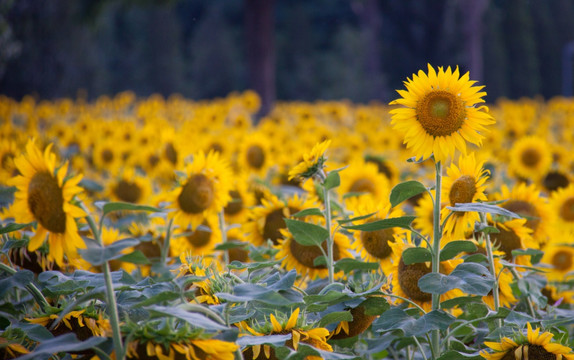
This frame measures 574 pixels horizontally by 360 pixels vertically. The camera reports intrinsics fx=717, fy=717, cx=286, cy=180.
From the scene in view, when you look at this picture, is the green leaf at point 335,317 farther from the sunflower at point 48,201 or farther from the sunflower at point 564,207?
the sunflower at point 564,207

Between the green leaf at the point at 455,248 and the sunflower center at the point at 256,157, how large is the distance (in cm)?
241

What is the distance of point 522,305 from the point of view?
6.53ft

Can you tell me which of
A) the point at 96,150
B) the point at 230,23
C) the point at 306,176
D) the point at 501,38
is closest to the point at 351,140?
the point at 96,150

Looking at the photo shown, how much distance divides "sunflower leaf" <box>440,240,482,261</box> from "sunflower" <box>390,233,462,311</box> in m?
0.14

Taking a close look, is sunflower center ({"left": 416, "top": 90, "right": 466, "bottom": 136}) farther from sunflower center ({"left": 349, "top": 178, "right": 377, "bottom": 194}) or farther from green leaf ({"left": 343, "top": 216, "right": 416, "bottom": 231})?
sunflower center ({"left": 349, "top": 178, "right": 377, "bottom": 194})

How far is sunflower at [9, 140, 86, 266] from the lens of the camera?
3.85 ft

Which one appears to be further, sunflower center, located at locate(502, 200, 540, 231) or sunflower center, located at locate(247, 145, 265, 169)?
sunflower center, located at locate(247, 145, 265, 169)

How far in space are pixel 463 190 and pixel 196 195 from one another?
2.77 ft

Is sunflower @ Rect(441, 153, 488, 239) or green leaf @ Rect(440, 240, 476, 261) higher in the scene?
sunflower @ Rect(441, 153, 488, 239)

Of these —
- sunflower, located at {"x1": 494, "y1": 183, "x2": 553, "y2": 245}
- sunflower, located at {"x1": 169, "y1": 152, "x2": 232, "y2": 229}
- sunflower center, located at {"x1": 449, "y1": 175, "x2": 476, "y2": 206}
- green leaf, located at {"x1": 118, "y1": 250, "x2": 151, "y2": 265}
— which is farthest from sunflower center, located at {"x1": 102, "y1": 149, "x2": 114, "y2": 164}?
green leaf, located at {"x1": 118, "y1": 250, "x2": 151, "y2": 265}

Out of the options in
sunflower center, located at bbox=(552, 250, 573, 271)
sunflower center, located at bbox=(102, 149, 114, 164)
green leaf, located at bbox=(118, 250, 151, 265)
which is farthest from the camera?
sunflower center, located at bbox=(102, 149, 114, 164)

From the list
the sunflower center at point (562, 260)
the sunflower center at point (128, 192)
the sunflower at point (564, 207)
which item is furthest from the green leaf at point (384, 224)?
the sunflower center at point (128, 192)

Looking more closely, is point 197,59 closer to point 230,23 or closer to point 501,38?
point 230,23

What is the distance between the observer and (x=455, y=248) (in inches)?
55.6
